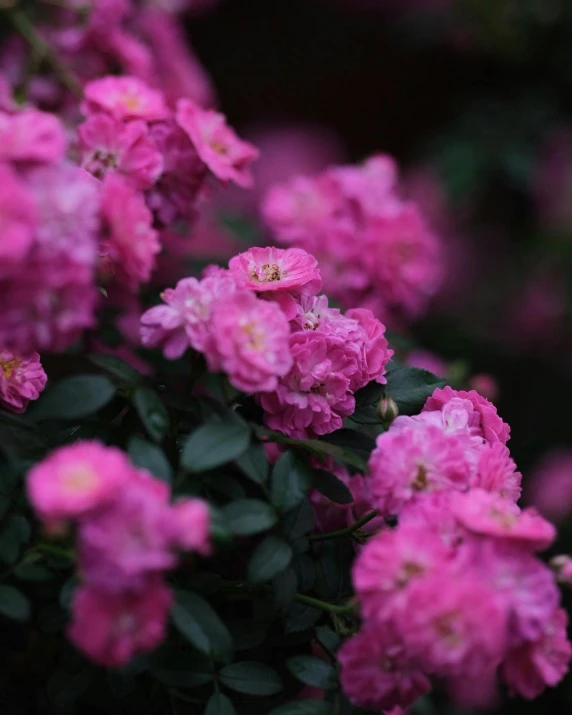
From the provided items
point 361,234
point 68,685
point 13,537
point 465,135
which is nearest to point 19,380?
point 13,537

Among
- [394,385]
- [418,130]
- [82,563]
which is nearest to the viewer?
[82,563]

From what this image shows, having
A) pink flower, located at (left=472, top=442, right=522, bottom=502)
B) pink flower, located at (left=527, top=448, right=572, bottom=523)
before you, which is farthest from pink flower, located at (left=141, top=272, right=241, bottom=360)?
pink flower, located at (left=527, top=448, right=572, bottom=523)

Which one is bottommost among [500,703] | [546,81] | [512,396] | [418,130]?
[500,703]

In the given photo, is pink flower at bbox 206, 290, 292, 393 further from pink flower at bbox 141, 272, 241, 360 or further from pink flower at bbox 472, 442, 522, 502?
pink flower at bbox 472, 442, 522, 502

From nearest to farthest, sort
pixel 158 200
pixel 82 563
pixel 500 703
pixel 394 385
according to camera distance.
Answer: pixel 82 563, pixel 394 385, pixel 158 200, pixel 500 703

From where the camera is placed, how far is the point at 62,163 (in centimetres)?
55

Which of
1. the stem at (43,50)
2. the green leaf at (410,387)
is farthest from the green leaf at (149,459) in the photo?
the stem at (43,50)

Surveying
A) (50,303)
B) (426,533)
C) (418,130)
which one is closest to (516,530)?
(426,533)

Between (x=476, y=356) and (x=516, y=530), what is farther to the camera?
(x=476, y=356)

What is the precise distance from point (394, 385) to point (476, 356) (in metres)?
1.03

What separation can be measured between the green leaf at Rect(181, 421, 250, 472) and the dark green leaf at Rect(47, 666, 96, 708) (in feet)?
0.59

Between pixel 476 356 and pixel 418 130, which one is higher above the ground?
pixel 418 130

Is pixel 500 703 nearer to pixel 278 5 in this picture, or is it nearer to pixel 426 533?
pixel 426 533

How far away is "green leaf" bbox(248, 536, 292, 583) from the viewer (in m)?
0.58
